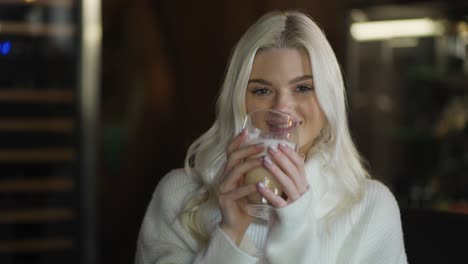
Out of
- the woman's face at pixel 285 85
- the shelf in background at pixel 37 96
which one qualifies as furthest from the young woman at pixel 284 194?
the shelf in background at pixel 37 96

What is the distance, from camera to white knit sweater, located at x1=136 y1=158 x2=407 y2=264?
165 centimetres

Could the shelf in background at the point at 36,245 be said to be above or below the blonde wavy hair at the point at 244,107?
below

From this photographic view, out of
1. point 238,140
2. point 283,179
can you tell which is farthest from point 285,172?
point 238,140

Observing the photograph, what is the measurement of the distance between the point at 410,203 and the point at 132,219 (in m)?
1.68

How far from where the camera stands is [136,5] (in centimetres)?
493

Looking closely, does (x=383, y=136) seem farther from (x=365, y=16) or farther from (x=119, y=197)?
(x=119, y=197)

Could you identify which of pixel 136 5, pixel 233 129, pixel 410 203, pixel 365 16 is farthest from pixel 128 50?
pixel 233 129

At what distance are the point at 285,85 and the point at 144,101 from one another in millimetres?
3282

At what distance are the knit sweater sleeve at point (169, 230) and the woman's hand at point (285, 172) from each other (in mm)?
296

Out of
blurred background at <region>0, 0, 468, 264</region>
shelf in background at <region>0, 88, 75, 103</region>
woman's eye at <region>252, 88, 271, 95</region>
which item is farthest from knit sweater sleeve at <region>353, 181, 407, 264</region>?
shelf in background at <region>0, 88, 75, 103</region>

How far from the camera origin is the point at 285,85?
5.77 ft

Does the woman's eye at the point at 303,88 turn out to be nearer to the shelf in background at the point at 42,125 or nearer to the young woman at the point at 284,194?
the young woman at the point at 284,194

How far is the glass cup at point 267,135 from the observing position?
153 cm

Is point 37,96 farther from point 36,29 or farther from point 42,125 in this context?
point 36,29
